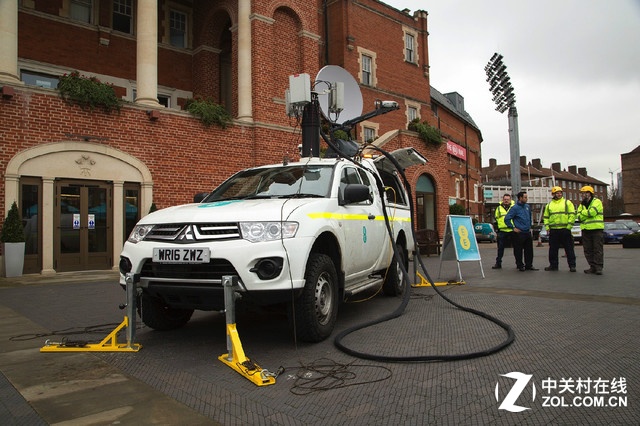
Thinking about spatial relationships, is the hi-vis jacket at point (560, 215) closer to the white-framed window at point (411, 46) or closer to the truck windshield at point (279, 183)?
the truck windshield at point (279, 183)

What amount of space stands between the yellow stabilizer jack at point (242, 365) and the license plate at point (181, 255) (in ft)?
2.06

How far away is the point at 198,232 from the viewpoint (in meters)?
4.14

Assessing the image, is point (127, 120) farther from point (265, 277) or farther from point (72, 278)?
point (265, 277)

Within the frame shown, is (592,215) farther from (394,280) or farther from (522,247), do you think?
(394,280)

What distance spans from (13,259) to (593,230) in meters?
13.2

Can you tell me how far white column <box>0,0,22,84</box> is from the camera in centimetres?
1142

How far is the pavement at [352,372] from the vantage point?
287 cm

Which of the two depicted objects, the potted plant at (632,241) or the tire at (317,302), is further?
the potted plant at (632,241)

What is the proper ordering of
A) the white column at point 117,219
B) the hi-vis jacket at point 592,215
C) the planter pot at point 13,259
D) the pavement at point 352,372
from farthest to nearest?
1. the white column at point 117,219
2. the planter pot at point 13,259
3. the hi-vis jacket at point 592,215
4. the pavement at point 352,372

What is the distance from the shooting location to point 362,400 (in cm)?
308

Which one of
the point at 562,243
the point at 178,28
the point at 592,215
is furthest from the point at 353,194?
the point at 178,28

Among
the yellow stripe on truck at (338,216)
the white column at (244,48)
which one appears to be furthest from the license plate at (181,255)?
the white column at (244,48)

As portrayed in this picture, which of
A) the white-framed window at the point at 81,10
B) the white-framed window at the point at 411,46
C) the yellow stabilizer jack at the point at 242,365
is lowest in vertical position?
the yellow stabilizer jack at the point at 242,365

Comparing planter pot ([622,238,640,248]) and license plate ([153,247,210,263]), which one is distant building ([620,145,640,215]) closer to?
planter pot ([622,238,640,248])
